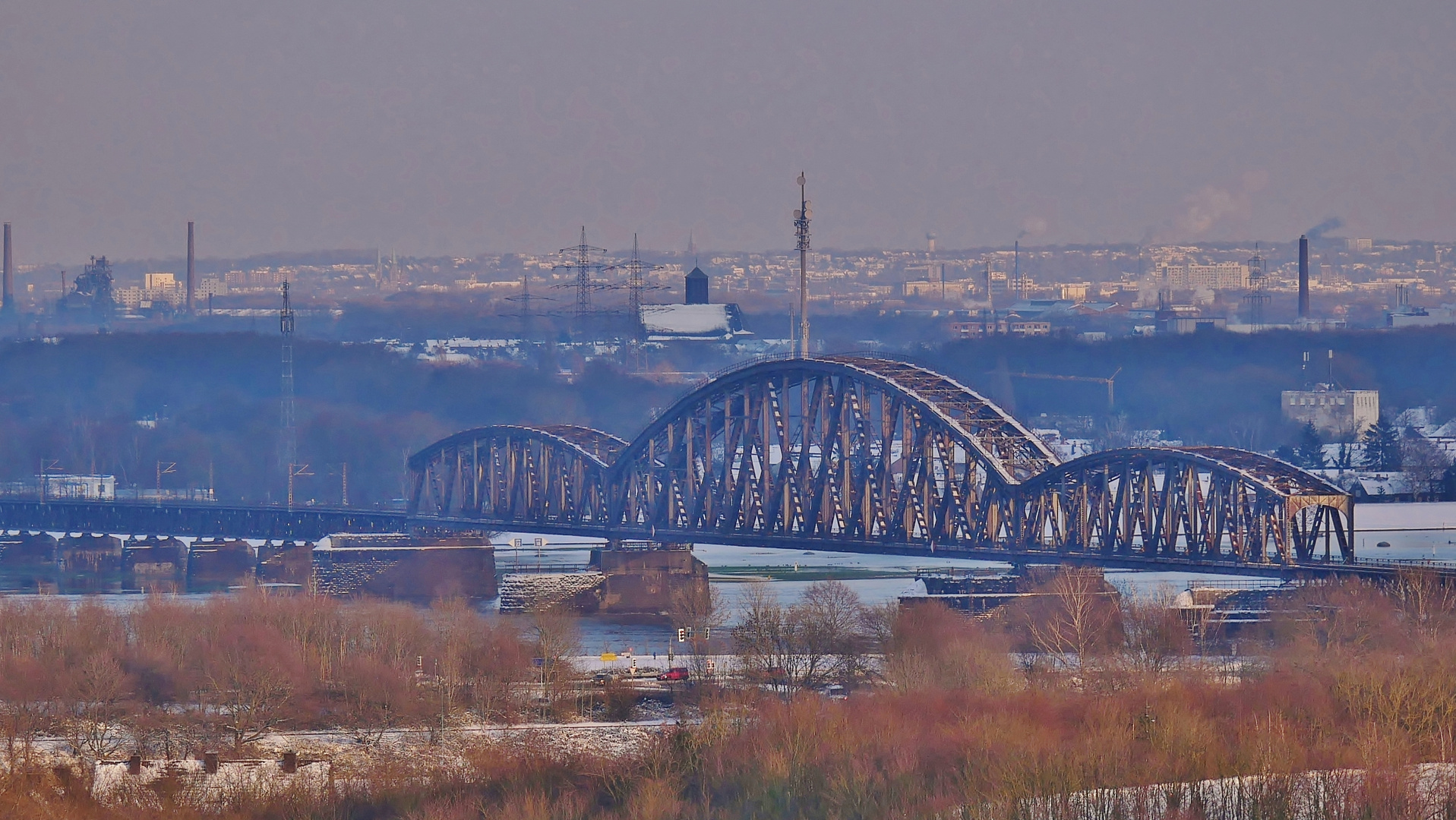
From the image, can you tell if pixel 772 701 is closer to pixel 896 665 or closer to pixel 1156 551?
pixel 896 665

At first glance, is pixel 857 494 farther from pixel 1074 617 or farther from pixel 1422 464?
pixel 1422 464

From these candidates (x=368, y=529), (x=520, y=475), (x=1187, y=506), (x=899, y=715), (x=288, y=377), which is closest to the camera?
(x=899, y=715)

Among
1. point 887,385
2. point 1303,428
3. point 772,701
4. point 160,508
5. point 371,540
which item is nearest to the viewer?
point 772,701

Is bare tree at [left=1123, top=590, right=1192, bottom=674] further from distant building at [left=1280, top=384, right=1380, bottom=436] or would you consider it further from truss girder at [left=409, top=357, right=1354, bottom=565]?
distant building at [left=1280, top=384, right=1380, bottom=436]

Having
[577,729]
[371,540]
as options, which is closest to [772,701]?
[577,729]

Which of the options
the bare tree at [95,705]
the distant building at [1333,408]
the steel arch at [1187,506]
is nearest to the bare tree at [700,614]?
the steel arch at [1187,506]

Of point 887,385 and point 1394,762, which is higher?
point 887,385

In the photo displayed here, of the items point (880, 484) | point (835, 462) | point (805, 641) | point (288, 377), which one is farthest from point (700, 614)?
point (288, 377)
